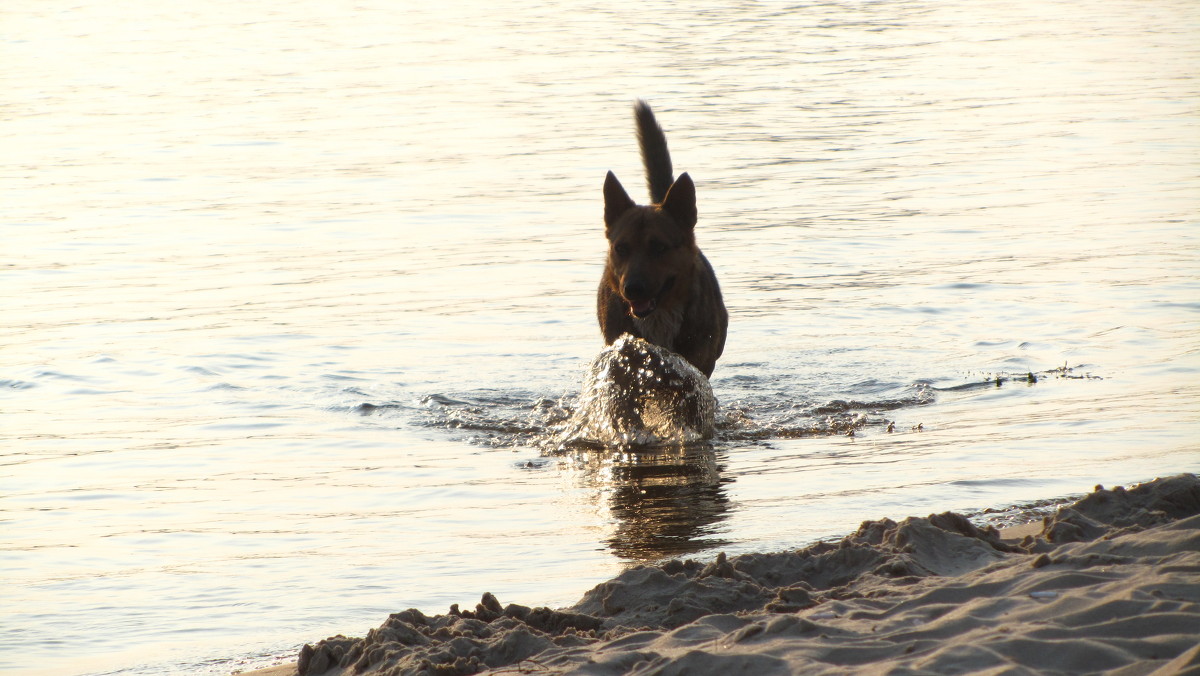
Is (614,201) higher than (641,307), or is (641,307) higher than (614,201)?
(614,201)

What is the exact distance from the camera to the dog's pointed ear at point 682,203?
765 centimetres

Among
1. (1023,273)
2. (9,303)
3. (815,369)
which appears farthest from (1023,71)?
(9,303)

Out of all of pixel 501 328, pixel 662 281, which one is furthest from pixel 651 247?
pixel 501 328

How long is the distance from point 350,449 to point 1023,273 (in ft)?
18.9

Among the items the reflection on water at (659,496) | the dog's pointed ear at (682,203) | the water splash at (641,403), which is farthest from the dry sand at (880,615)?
the dog's pointed ear at (682,203)

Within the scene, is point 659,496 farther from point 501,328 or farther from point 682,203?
point 501,328

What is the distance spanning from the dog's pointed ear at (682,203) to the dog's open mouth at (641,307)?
61 centimetres

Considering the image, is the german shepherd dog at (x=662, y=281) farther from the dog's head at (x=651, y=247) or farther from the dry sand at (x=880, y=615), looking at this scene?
the dry sand at (x=880, y=615)

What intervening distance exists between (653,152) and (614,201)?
60 cm

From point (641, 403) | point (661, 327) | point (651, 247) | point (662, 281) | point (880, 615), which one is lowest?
point (641, 403)

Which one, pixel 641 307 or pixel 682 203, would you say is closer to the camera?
pixel 641 307

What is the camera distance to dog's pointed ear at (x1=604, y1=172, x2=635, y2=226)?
7.77 m

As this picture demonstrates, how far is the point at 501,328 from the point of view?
371 inches

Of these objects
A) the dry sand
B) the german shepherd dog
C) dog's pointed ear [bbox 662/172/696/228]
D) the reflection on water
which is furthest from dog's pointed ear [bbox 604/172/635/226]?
the dry sand
